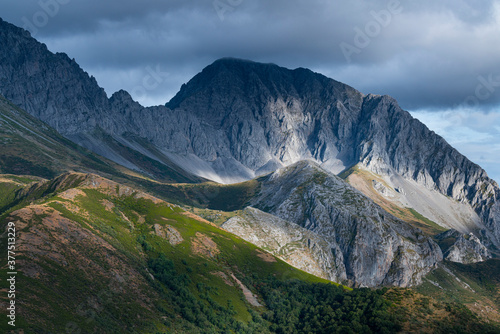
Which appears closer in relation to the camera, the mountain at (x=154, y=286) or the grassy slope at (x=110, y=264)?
the grassy slope at (x=110, y=264)

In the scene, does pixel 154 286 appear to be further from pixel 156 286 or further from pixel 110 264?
pixel 110 264

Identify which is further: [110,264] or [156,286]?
[156,286]

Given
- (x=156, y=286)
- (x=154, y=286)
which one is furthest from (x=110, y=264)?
(x=156, y=286)

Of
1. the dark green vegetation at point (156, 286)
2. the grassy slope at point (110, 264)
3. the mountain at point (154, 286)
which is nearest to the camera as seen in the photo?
the grassy slope at point (110, 264)

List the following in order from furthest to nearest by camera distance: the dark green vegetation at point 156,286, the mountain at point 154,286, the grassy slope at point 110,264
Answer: the dark green vegetation at point 156,286 → the mountain at point 154,286 → the grassy slope at point 110,264

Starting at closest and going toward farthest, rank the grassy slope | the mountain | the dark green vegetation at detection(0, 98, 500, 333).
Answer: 1. the grassy slope
2. the mountain
3. the dark green vegetation at detection(0, 98, 500, 333)

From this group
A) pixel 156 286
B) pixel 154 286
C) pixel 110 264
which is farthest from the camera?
pixel 156 286

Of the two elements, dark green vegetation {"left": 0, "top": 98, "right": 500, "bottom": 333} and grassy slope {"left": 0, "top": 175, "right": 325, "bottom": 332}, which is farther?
dark green vegetation {"left": 0, "top": 98, "right": 500, "bottom": 333}

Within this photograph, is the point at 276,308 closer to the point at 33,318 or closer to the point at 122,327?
the point at 122,327

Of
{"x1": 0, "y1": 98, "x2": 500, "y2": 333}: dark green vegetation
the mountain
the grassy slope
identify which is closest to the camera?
the grassy slope

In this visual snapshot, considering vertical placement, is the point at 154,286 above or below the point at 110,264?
below

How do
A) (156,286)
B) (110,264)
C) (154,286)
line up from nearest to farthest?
(110,264) → (154,286) → (156,286)

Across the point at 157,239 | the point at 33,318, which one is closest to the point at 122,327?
the point at 33,318

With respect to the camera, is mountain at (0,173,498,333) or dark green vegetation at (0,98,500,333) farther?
dark green vegetation at (0,98,500,333)
